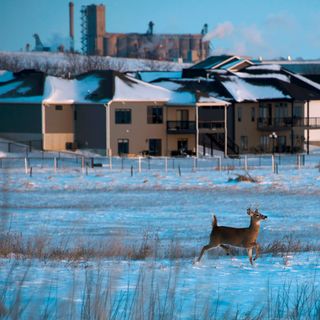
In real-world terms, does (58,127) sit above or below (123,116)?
below

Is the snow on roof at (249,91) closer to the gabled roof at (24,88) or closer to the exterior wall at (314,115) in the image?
the exterior wall at (314,115)

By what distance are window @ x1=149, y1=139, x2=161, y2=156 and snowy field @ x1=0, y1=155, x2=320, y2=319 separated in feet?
23.6

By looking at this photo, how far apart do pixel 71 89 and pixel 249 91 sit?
1507cm

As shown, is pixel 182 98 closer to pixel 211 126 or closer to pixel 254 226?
pixel 211 126

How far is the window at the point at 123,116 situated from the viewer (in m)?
64.1

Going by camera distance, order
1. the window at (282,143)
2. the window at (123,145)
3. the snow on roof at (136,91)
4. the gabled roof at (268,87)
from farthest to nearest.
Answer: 1. the gabled roof at (268,87)
2. the window at (282,143)
3. the snow on roof at (136,91)
4. the window at (123,145)

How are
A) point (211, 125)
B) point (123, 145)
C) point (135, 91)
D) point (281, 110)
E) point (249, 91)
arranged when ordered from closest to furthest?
point (123, 145) < point (135, 91) < point (211, 125) < point (281, 110) < point (249, 91)

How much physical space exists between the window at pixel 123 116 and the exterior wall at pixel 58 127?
328 cm

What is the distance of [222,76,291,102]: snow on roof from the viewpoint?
71812 millimetres

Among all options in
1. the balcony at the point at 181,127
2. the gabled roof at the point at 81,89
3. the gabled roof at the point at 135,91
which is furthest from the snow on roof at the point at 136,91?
the balcony at the point at 181,127

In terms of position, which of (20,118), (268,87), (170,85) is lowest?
(20,118)

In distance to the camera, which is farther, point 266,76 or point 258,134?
point 266,76

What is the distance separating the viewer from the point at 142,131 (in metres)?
64.3

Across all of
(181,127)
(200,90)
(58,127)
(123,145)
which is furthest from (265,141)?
(58,127)
